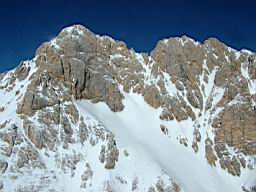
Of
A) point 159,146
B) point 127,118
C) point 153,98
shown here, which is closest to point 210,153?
point 159,146

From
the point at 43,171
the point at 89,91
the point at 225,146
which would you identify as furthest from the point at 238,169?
the point at 43,171

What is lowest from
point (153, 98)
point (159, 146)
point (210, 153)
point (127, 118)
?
point (210, 153)

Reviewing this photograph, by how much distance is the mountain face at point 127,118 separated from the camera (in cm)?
8125

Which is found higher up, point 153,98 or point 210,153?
point 153,98

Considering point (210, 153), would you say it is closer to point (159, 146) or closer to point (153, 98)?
point (159, 146)

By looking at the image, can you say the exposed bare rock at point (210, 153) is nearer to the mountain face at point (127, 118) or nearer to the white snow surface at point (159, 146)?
the mountain face at point (127, 118)

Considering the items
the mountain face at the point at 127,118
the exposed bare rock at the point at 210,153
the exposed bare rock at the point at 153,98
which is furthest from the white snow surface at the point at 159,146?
the exposed bare rock at the point at 153,98

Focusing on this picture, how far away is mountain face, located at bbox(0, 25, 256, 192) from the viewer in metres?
81.2

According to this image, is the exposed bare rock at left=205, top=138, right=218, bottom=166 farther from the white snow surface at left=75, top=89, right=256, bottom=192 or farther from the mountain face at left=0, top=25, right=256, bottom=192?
the white snow surface at left=75, top=89, right=256, bottom=192

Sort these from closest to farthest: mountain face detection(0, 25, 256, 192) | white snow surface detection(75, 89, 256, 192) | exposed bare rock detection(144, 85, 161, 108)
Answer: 1. mountain face detection(0, 25, 256, 192)
2. white snow surface detection(75, 89, 256, 192)
3. exposed bare rock detection(144, 85, 161, 108)

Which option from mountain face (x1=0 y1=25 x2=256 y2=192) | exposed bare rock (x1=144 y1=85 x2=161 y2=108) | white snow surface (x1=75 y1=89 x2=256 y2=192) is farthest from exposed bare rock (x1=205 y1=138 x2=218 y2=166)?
exposed bare rock (x1=144 y1=85 x2=161 y2=108)

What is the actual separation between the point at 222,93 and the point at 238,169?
20.2 meters

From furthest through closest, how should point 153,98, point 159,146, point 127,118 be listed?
1. point 153,98
2. point 127,118
3. point 159,146

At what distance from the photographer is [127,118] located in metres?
102
